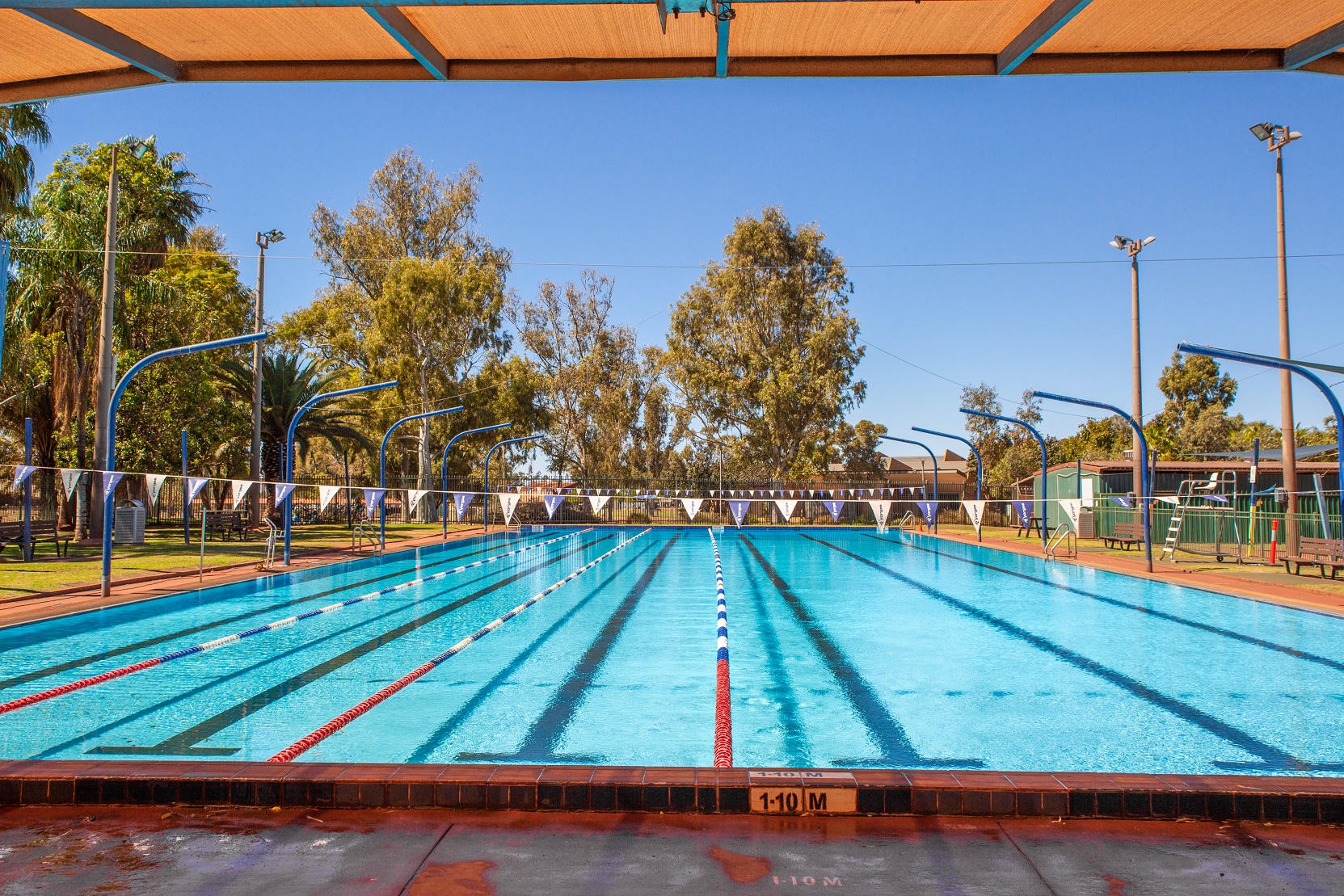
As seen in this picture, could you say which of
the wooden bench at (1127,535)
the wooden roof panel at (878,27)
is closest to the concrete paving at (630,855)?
the wooden roof panel at (878,27)

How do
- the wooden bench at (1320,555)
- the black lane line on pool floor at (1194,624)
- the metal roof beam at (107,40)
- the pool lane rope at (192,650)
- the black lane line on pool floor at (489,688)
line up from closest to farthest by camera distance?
the metal roof beam at (107,40) < the black lane line on pool floor at (489,688) < the pool lane rope at (192,650) < the black lane line on pool floor at (1194,624) < the wooden bench at (1320,555)

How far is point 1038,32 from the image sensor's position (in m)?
4.25

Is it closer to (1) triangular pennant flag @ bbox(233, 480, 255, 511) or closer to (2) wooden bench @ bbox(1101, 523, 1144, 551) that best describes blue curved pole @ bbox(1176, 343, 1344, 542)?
(2) wooden bench @ bbox(1101, 523, 1144, 551)

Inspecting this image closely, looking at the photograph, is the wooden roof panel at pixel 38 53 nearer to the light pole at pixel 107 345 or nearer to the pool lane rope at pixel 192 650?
the pool lane rope at pixel 192 650

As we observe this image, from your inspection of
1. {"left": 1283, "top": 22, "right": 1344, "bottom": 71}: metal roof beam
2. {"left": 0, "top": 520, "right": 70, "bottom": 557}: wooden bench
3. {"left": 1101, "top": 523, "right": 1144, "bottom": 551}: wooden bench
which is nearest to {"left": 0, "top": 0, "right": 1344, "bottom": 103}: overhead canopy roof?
{"left": 1283, "top": 22, "right": 1344, "bottom": 71}: metal roof beam

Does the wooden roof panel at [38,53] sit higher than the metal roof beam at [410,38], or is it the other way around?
the wooden roof panel at [38,53]

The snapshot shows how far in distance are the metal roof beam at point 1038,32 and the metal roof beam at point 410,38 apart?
9.54ft

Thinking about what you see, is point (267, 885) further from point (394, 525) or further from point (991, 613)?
point (394, 525)

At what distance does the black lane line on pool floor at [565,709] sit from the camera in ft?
20.7

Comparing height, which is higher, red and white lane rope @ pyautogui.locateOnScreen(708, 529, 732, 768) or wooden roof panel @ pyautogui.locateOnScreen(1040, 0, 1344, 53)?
wooden roof panel @ pyautogui.locateOnScreen(1040, 0, 1344, 53)

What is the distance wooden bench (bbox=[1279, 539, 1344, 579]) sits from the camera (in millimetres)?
15898

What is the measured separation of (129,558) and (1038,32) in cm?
1974

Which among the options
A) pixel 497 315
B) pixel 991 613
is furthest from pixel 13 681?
pixel 497 315

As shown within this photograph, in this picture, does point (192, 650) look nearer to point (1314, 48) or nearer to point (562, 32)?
point (562, 32)
